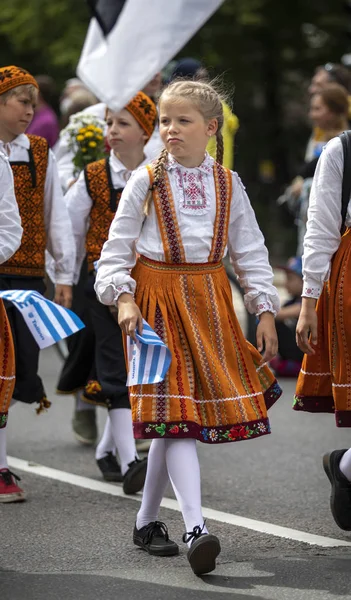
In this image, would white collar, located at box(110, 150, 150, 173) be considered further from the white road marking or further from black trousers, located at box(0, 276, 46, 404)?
the white road marking

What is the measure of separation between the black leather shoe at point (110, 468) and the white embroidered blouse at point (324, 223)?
1.97m

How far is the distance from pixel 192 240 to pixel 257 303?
0.35 meters

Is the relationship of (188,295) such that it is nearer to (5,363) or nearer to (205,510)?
(5,363)

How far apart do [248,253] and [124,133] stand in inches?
64.9

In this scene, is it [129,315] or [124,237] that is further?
[124,237]

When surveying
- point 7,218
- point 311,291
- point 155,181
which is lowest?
point 311,291

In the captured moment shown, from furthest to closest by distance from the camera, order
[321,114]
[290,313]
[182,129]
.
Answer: [290,313] → [321,114] → [182,129]

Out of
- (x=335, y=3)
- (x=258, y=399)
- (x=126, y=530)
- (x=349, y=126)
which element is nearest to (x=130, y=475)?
(x=126, y=530)

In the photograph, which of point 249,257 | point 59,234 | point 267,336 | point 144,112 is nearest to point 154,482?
point 267,336

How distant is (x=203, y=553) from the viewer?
15.1 feet

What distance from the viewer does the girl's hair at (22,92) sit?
6.13 m

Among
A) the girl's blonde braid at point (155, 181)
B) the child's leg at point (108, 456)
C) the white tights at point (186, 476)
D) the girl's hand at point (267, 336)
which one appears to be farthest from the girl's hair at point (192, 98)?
the child's leg at point (108, 456)

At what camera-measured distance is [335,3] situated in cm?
2428

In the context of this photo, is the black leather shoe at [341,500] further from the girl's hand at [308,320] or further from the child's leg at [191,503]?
the child's leg at [191,503]
